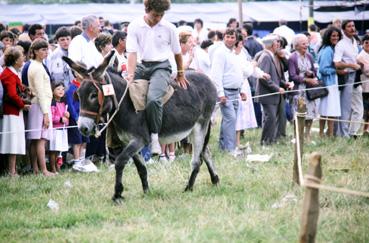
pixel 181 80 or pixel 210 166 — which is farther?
pixel 210 166

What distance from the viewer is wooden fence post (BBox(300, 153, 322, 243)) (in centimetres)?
613

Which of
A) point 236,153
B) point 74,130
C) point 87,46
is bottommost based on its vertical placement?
point 236,153

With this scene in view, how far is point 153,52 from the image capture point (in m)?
9.62

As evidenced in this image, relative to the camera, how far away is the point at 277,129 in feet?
51.1

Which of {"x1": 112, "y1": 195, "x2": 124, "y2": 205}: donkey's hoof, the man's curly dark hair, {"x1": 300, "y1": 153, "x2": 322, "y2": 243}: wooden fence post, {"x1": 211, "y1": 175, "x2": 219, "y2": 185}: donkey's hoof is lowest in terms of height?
{"x1": 211, "y1": 175, "x2": 219, "y2": 185}: donkey's hoof

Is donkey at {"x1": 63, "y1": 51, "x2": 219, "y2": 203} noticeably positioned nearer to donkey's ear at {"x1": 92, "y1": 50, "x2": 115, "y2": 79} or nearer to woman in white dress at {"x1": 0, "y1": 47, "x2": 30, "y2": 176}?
donkey's ear at {"x1": 92, "y1": 50, "x2": 115, "y2": 79}

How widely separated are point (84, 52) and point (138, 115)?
3092mm

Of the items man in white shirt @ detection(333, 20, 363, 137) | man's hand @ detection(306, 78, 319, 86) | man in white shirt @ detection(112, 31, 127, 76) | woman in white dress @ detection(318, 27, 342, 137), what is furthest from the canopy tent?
man in white shirt @ detection(112, 31, 127, 76)

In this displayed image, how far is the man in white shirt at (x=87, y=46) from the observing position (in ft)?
39.2

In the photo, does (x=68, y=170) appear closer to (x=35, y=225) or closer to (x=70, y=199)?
(x=70, y=199)

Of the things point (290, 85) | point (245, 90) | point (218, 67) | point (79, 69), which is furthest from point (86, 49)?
point (290, 85)

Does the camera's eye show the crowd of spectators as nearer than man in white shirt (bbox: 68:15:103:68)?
Yes

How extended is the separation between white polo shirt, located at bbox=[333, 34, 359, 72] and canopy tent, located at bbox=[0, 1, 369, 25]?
14.0 metres

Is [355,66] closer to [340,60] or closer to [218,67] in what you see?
[340,60]
